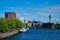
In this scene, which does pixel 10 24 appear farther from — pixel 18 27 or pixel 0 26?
pixel 0 26

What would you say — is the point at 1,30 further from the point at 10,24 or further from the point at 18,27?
the point at 18,27

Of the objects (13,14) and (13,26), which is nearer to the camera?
(13,26)

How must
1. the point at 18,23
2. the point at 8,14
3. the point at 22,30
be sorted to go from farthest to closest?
the point at 8,14, the point at 18,23, the point at 22,30

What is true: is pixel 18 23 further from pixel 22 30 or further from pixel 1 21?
pixel 1 21

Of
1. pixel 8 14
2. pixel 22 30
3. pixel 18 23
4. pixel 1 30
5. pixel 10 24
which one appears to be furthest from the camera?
pixel 8 14

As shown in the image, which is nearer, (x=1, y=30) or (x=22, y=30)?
(x=1, y=30)

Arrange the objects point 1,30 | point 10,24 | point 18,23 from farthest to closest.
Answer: point 18,23
point 10,24
point 1,30

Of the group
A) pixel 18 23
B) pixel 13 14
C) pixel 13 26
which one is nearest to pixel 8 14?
pixel 13 14

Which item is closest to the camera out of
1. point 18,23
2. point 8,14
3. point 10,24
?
point 10,24

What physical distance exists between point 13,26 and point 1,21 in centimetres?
2680

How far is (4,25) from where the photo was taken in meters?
85.4

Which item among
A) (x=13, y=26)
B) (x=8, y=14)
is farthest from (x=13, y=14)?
(x=13, y=26)

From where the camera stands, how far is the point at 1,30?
82938 mm

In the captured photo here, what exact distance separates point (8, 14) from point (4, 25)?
106996 millimetres
